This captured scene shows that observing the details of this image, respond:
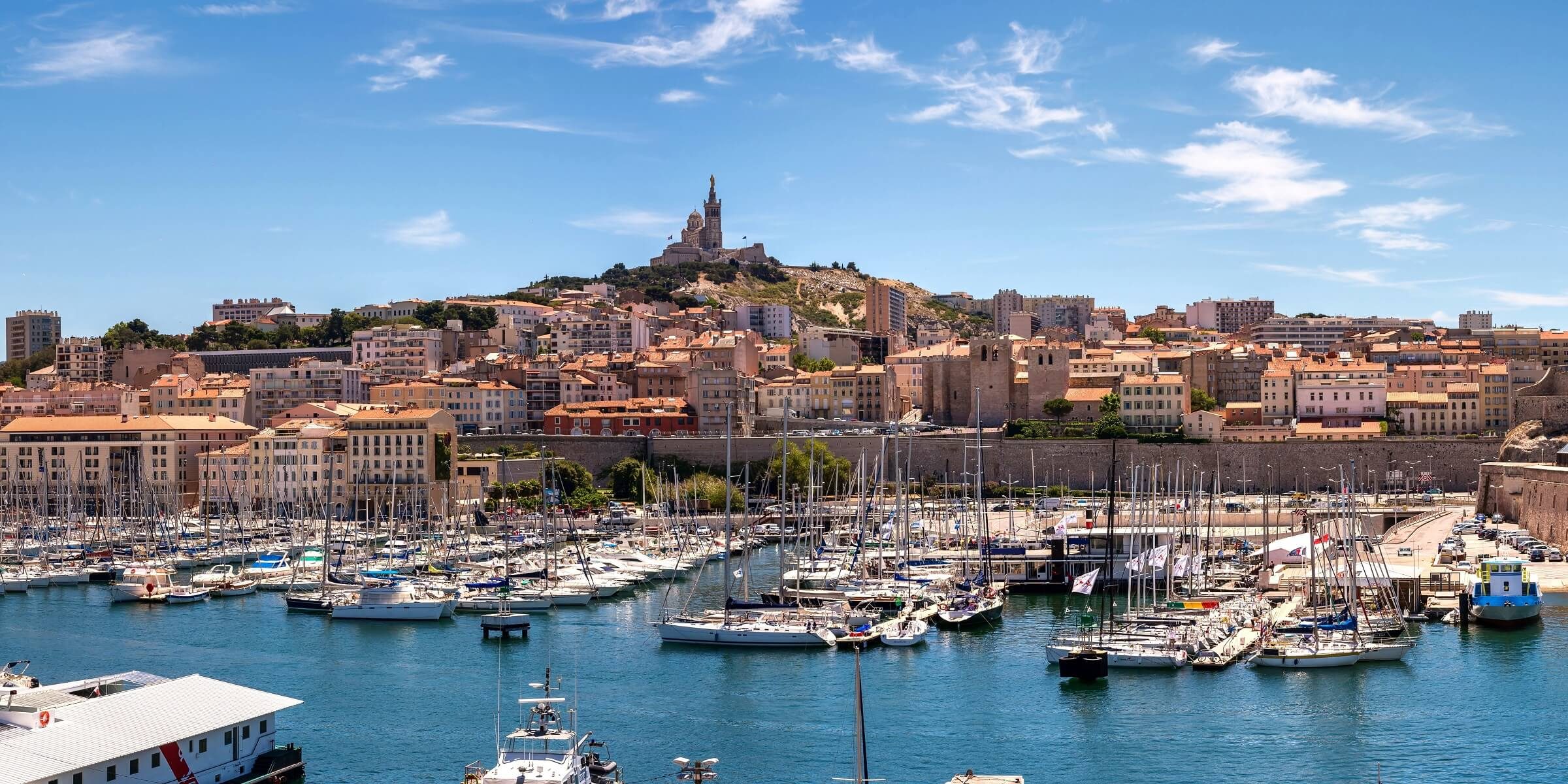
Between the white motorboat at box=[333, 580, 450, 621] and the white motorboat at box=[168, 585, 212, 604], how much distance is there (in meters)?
5.18

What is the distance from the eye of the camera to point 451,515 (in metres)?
55.2

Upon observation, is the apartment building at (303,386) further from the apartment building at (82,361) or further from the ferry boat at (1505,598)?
the ferry boat at (1505,598)

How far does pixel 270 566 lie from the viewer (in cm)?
4456

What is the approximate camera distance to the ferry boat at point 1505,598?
→ 31.9 metres

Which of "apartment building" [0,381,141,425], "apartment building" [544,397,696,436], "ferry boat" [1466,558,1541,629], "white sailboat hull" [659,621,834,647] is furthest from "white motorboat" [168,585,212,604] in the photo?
"apartment building" [0,381,141,425]

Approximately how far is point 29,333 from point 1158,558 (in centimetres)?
9759

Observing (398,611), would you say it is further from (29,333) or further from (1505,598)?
(29,333)

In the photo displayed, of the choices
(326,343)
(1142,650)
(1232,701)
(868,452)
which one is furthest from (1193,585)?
(326,343)

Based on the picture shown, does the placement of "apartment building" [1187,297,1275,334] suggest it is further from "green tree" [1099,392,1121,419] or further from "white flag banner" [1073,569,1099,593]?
"white flag banner" [1073,569,1099,593]

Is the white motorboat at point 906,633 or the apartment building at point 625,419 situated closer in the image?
the white motorboat at point 906,633

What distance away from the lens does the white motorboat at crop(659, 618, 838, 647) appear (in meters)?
30.7

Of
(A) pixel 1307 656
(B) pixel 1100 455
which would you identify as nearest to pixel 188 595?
(A) pixel 1307 656

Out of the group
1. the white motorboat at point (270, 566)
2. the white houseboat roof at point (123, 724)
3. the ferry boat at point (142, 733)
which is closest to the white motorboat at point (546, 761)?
the ferry boat at point (142, 733)

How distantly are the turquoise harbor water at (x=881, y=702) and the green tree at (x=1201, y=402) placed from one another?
115 ft
